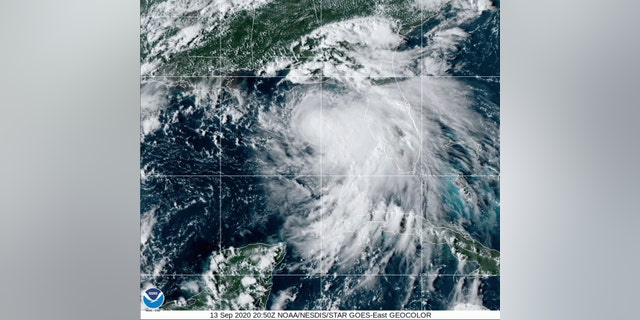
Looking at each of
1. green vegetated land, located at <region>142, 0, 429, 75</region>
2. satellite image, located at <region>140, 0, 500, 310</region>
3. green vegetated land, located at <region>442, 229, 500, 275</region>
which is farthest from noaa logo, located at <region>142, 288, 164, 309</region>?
green vegetated land, located at <region>442, 229, 500, 275</region>

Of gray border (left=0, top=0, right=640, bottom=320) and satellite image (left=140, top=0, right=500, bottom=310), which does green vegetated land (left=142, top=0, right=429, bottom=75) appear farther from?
gray border (left=0, top=0, right=640, bottom=320)

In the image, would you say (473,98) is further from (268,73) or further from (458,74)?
(268,73)

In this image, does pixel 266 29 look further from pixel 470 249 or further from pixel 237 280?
pixel 470 249
